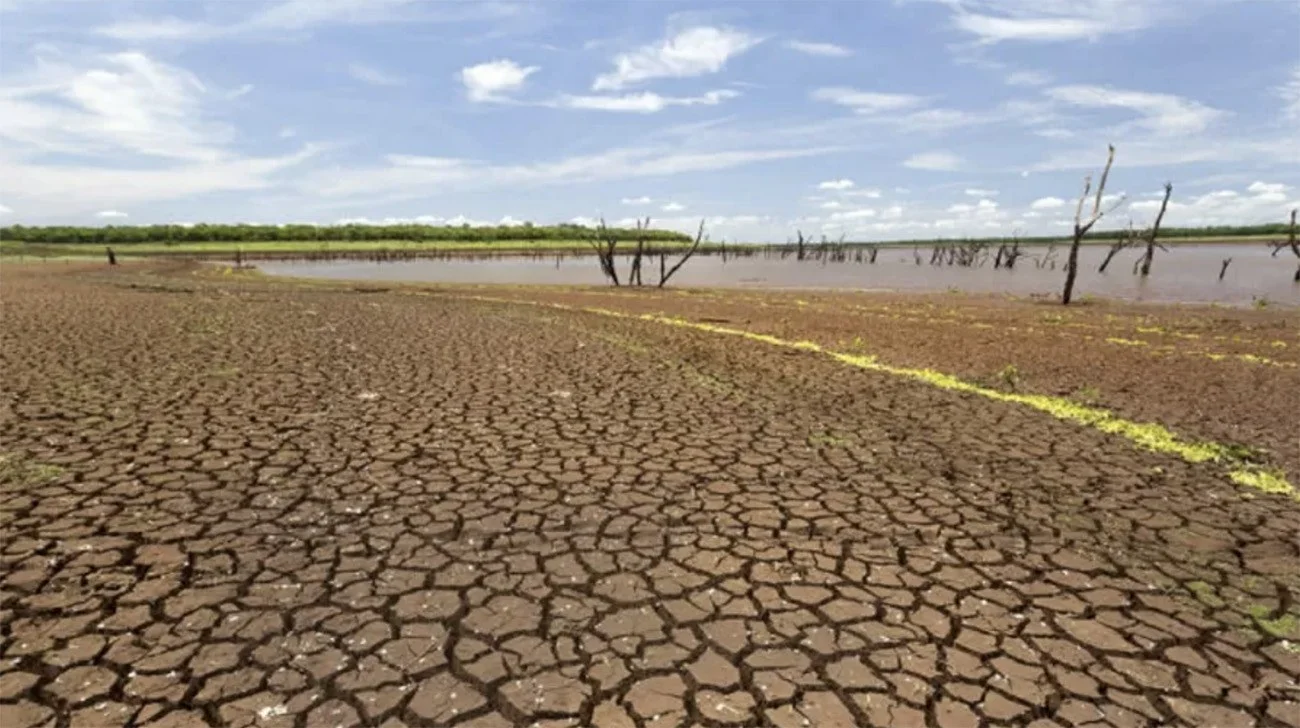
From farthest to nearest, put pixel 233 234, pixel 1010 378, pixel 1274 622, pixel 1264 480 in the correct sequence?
pixel 233 234 → pixel 1010 378 → pixel 1264 480 → pixel 1274 622

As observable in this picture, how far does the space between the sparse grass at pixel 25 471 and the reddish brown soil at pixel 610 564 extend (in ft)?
0.10

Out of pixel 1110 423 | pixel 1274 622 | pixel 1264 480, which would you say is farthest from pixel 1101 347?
pixel 1274 622

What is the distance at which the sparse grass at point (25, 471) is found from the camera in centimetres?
609

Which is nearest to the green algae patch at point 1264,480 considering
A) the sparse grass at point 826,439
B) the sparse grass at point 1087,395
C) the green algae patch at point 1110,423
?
the green algae patch at point 1110,423

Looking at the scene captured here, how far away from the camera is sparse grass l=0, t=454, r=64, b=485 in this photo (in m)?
6.09

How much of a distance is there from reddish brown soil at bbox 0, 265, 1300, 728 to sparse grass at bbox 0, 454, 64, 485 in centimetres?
3

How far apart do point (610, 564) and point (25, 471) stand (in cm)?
545

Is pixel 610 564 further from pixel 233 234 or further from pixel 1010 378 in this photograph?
pixel 233 234

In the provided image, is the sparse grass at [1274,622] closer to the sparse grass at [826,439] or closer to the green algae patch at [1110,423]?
the green algae patch at [1110,423]

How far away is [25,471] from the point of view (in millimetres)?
6285

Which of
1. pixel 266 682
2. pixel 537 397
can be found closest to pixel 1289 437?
pixel 537 397

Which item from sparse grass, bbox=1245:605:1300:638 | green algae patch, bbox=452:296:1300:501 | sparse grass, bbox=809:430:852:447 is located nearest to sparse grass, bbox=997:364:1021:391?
green algae patch, bbox=452:296:1300:501

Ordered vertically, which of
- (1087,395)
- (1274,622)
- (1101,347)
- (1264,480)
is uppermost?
(1101,347)

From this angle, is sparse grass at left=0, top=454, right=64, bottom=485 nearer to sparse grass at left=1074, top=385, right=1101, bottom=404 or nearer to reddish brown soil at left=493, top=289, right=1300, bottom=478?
reddish brown soil at left=493, top=289, right=1300, bottom=478
